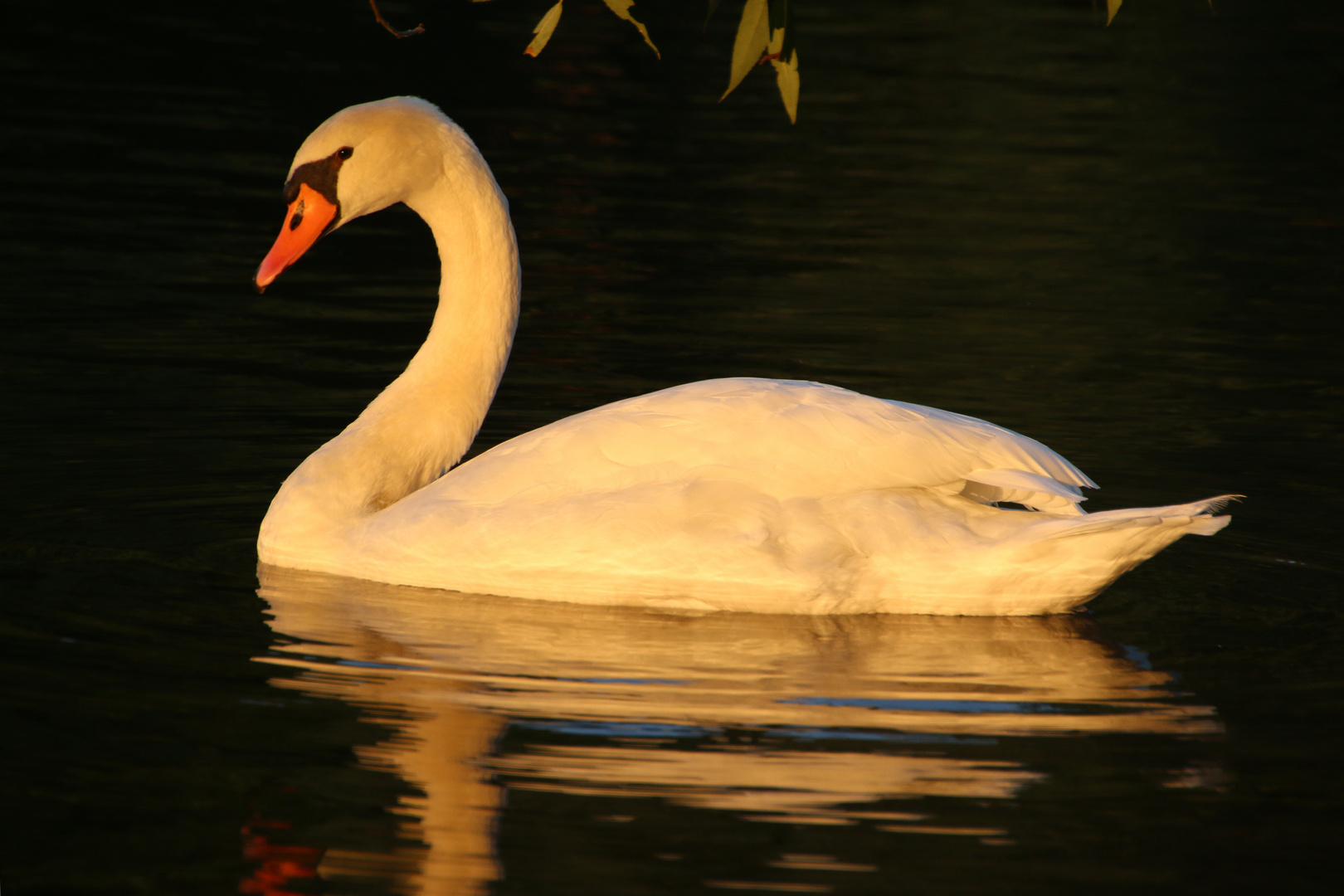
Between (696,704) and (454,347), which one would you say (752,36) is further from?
(454,347)

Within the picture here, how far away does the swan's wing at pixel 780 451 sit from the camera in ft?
22.0

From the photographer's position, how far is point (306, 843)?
484 cm

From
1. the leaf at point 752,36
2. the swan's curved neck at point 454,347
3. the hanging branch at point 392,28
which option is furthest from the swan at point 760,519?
the leaf at point 752,36

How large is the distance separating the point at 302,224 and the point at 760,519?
2.41m

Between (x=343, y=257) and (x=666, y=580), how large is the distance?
27.1ft

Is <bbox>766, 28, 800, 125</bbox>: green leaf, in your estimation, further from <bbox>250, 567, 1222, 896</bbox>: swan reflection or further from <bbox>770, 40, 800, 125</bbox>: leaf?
<bbox>250, 567, 1222, 896</bbox>: swan reflection

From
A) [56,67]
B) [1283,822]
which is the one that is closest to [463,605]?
[1283,822]

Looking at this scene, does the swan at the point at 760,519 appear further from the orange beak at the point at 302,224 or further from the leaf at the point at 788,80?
the leaf at the point at 788,80

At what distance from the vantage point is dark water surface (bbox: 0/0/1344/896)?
196 inches

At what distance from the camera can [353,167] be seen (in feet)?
25.5

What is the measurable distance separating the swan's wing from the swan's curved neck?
0.80 m

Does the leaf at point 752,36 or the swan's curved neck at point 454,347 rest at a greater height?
the leaf at point 752,36

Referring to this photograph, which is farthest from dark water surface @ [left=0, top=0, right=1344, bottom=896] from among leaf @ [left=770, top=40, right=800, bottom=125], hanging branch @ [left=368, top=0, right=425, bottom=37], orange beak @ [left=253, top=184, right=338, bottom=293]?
hanging branch @ [left=368, top=0, right=425, bottom=37]

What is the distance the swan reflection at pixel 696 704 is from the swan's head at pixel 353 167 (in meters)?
1.45
